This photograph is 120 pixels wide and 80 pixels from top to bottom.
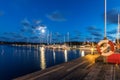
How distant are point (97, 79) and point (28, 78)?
3702 mm

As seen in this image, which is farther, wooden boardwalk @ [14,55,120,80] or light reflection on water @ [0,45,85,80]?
light reflection on water @ [0,45,85,80]

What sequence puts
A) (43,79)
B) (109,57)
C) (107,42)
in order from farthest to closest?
(109,57), (107,42), (43,79)

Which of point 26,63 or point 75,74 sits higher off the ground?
point 75,74

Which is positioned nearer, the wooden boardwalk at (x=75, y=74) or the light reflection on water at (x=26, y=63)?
the wooden boardwalk at (x=75, y=74)

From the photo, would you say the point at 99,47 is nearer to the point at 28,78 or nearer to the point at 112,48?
the point at 112,48

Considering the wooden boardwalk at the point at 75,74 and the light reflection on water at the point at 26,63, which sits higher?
the wooden boardwalk at the point at 75,74

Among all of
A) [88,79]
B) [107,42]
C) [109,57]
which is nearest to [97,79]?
[88,79]

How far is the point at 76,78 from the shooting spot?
1291 cm

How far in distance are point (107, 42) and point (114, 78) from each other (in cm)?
613

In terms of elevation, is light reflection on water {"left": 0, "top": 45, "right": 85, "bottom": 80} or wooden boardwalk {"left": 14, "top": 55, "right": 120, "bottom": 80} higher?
wooden boardwalk {"left": 14, "top": 55, "right": 120, "bottom": 80}

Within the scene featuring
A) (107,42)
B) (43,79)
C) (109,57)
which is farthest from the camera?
(109,57)

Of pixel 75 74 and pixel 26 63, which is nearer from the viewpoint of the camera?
pixel 75 74

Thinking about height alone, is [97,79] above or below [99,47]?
below

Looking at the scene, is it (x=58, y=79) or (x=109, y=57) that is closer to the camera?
(x=58, y=79)
